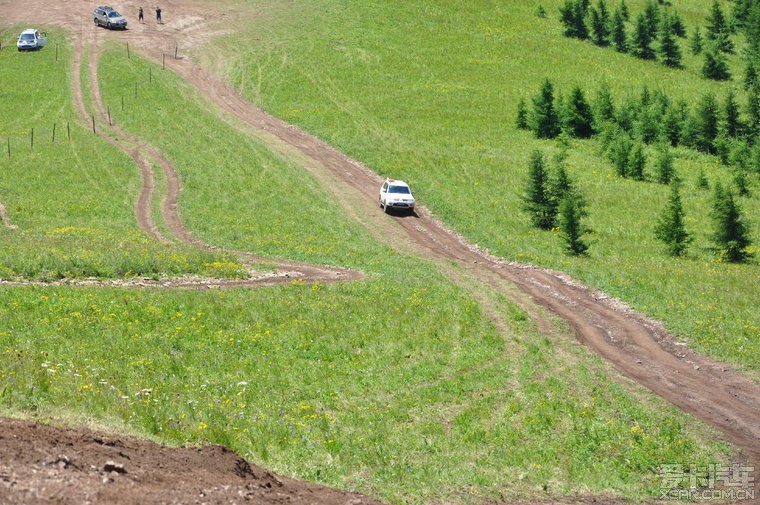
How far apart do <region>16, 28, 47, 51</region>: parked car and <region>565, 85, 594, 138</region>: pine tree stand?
5195 cm

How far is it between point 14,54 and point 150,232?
162 feet

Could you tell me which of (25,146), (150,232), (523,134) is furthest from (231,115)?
(150,232)

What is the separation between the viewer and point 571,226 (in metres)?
39.1

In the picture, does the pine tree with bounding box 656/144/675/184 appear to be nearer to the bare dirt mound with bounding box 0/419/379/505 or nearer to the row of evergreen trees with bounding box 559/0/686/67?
the row of evergreen trees with bounding box 559/0/686/67

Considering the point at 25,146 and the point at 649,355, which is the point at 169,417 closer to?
the point at 649,355

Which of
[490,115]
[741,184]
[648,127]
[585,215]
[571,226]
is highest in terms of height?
[490,115]

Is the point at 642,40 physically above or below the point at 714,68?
above

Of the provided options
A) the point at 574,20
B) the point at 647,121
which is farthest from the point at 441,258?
the point at 574,20

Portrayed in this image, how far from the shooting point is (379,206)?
49344 mm

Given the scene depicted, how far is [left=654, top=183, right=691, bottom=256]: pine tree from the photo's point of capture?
41.9 m

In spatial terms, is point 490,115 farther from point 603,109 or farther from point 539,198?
point 539,198

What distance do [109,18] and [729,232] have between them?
70017 mm

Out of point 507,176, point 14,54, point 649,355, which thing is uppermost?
point 14,54

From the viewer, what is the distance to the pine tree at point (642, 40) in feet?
302
